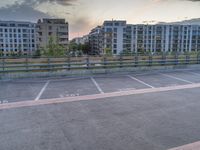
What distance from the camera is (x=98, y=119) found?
5578 mm

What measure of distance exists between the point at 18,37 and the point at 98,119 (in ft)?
303

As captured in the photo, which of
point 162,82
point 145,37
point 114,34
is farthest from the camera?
point 145,37

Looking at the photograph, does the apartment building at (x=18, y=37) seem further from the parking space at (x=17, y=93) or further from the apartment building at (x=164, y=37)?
the parking space at (x=17, y=93)

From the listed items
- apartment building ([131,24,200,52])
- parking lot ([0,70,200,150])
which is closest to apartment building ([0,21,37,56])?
apartment building ([131,24,200,52])

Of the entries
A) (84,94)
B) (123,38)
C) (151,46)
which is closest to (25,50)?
(123,38)

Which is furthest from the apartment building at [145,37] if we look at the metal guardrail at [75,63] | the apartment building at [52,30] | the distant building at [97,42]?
the metal guardrail at [75,63]

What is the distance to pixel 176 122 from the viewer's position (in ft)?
17.6

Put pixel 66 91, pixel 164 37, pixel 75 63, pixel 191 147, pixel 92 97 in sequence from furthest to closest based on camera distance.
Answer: pixel 164 37 → pixel 75 63 → pixel 66 91 → pixel 92 97 → pixel 191 147

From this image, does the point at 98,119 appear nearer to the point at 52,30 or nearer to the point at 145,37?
the point at 52,30

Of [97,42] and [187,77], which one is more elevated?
[97,42]

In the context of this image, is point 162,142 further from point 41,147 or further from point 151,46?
point 151,46

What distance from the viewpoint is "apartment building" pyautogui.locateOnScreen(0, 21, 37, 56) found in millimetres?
87500

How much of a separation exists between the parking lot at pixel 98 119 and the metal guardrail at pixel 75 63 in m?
3.92

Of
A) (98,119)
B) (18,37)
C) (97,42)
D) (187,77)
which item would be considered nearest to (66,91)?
(98,119)
